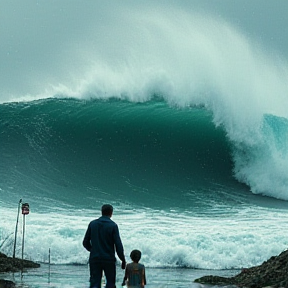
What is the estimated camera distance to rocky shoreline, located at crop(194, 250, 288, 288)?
295 inches

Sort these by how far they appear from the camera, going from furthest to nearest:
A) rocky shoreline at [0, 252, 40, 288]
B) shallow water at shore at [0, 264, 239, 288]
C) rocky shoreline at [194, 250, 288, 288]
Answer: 1. rocky shoreline at [0, 252, 40, 288]
2. shallow water at shore at [0, 264, 239, 288]
3. rocky shoreline at [194, 250, 288, 288]

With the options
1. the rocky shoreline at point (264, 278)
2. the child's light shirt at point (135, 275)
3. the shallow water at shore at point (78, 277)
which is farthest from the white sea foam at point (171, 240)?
the child's light shirt at point (135, 275)

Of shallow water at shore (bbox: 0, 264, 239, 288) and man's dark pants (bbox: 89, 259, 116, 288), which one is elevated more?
shallow water at shore (bbox: 0, 264, 239, 288)

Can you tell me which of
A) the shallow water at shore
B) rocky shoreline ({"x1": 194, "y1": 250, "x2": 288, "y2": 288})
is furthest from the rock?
rocky shoreline ({"x1": 194, "y1": 250, "x2": 288, "y2": 288})

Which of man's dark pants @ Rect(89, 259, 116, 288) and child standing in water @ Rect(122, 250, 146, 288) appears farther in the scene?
child standing in water @ Rect(122, 250, 146, 288)

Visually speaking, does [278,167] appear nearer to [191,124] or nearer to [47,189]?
[191,124]

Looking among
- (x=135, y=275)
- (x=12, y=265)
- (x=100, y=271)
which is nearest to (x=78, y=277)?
(x=12, y=265)

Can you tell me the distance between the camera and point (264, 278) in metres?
7.80

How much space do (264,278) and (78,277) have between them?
2.83 meters

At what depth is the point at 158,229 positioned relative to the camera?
13445mm

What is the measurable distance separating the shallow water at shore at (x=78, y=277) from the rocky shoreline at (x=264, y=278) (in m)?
0.40

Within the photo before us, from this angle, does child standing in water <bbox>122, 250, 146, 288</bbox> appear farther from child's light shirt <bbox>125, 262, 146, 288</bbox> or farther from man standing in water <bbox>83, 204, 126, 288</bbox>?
man standing in water <bbox>83, 204, 126, 288</bbox>

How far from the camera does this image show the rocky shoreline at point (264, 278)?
24.6ft

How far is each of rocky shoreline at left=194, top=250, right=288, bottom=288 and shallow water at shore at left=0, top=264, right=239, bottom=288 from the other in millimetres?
403
